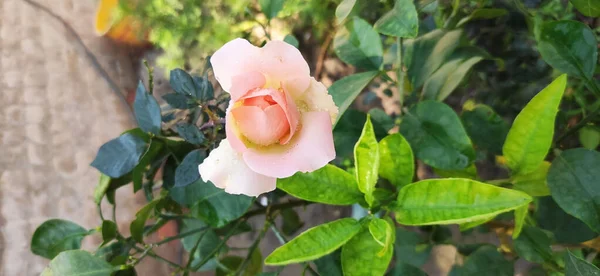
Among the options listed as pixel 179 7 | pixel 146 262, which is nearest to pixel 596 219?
pixel 146 262

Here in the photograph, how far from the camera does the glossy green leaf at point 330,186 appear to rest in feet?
1.35

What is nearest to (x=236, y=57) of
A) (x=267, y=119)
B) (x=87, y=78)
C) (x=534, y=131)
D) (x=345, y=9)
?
(x=267, y=119)

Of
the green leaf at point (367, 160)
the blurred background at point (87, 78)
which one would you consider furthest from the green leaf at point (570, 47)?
the blurred background at point (87, 78)

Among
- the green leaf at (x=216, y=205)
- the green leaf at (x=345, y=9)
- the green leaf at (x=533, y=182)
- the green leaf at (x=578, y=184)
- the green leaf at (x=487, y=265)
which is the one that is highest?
the green leaf at (x=345, y=9)

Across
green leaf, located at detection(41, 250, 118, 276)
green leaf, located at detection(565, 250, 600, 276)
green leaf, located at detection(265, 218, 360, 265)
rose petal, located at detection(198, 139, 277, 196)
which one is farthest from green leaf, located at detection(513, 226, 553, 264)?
green leaf, located at detection(41, 250, 118, 276)

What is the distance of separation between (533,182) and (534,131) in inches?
3.2

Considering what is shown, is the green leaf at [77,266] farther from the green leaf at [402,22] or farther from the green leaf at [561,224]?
the green leaf at [561,224]

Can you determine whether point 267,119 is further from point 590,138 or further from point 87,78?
point 87,78

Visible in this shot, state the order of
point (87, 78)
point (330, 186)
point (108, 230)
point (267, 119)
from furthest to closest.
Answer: point (87, 78) < point (108, 230) < point (330, 186) < point (267, 119)

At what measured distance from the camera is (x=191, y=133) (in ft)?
1.41

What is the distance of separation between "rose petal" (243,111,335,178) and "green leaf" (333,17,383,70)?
0.21 metres

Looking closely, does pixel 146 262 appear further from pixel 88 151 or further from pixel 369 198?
pixel 369 198

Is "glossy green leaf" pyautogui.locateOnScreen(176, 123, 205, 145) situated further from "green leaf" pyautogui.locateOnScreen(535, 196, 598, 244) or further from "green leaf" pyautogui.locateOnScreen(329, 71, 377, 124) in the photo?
"green leaf" pyautogui.locateOnScreen(535, 196, 598, 244)

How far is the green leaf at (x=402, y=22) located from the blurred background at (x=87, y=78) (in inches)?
18.9
